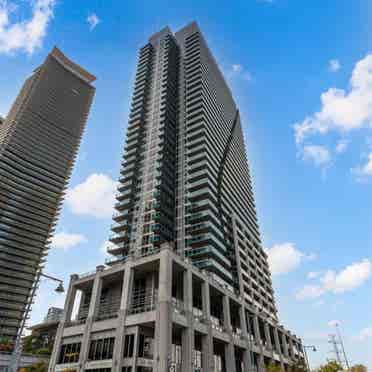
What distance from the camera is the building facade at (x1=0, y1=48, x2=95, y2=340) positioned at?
96.8 m

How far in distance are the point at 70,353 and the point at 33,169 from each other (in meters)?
93.7

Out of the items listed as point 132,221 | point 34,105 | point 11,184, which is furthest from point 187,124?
point 34,105

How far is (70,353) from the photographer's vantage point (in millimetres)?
40688

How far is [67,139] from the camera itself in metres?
133

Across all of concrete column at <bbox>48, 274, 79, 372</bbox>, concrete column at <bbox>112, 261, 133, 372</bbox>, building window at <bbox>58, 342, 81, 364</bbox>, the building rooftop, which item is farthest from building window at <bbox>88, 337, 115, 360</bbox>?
the building rooftop

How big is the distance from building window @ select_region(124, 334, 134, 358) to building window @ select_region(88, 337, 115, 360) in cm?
205

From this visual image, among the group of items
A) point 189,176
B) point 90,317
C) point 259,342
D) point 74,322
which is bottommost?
point 259,342

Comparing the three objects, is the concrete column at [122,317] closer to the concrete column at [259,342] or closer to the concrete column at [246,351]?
the concrete column at [246,351]

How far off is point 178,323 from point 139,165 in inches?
2002

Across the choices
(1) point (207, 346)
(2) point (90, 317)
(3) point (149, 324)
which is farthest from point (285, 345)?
(2) point (90, 317)

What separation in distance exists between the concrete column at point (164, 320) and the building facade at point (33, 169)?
6546cm

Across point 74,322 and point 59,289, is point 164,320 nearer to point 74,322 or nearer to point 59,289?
point 59,289

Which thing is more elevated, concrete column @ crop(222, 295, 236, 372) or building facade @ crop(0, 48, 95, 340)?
building facade @ crop(0, 48, 95, 340)

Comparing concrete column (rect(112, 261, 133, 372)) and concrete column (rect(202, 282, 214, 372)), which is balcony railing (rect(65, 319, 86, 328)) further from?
concrete column (rect(202, 282, 214, 372))
